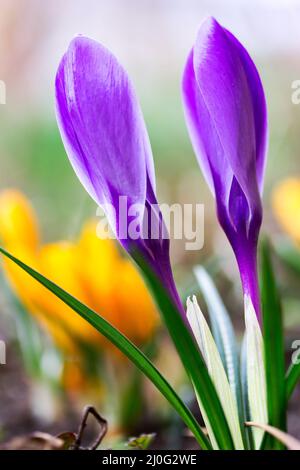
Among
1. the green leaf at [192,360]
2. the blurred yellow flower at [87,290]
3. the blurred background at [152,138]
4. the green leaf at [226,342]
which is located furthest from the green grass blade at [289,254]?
the green leaf at [192,360]

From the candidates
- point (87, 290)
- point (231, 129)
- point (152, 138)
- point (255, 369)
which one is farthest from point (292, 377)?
point (152, 138)

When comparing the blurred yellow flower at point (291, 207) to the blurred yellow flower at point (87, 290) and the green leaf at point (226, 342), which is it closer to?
the blurred yellow flower at point (87, 290)

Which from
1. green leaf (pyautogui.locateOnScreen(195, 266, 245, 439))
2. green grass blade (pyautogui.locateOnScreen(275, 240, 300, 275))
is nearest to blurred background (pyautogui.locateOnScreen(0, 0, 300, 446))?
green grass blade (pyautogui.locateOnScreen(275, 240, 300, 275))

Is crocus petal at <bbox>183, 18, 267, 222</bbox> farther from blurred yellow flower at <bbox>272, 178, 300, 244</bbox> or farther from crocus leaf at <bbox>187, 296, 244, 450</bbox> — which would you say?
blurred yellow flower at <bbox>272, 178, 300, 244</bbox>

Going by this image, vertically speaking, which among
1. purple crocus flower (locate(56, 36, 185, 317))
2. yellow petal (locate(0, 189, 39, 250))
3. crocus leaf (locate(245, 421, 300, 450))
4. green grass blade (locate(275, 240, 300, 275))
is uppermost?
yellow petal (locate(0, 189, 39, 250))

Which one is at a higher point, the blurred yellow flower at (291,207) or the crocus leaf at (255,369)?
the blurred yellow flower at (291,207)
